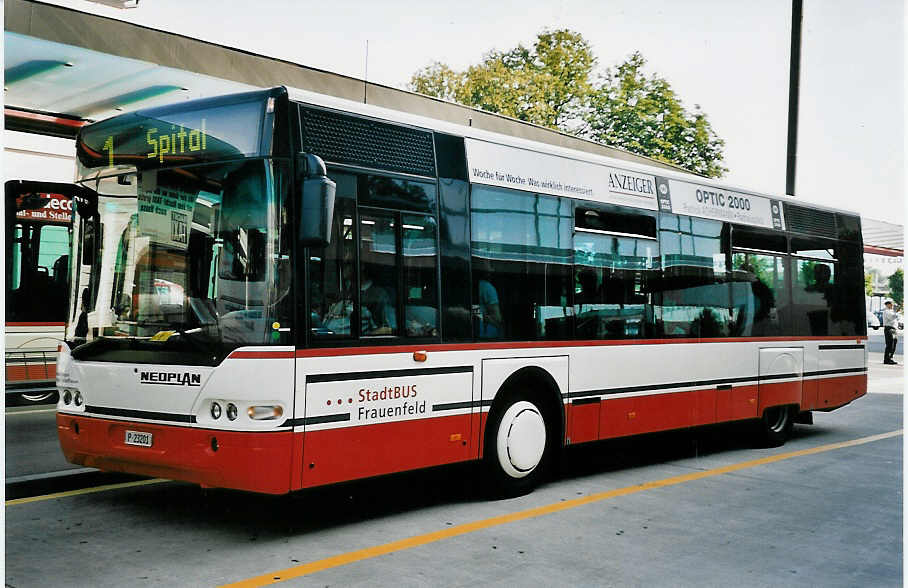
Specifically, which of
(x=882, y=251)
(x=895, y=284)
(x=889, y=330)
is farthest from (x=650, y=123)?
(x=895, y=284)

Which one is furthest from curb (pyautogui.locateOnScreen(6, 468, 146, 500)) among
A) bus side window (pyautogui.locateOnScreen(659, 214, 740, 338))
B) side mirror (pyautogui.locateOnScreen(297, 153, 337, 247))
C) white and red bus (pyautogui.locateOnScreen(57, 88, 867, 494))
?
bus side window (pyautogui.locateOnScreen(659, 214, 740, 338))

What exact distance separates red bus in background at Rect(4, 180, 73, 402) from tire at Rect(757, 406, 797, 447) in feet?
32.6

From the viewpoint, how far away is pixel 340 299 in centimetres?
675

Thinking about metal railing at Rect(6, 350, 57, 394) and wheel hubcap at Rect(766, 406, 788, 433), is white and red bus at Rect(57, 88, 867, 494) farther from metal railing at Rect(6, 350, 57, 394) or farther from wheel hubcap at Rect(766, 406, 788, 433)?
metal railing at Rect(6, 350, 57, 394)

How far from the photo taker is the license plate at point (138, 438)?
6586mm

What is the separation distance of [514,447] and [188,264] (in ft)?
10.8

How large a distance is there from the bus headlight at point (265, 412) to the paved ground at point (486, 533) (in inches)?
34.6

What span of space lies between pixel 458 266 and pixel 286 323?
1.88 metres

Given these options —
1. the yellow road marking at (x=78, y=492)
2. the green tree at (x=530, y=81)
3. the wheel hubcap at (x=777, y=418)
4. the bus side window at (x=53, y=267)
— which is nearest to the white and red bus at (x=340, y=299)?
the yellow road marking at (x=78, y=492)

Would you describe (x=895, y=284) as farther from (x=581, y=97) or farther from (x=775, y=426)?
(x=775, y=426)

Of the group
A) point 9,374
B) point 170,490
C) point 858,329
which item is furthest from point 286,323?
point 858,329

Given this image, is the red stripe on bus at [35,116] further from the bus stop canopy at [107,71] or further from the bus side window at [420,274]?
the bus side window at [420,274]

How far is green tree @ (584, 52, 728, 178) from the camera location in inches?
1778

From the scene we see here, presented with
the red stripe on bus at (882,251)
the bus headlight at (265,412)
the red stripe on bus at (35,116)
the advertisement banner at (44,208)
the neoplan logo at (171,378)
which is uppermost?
the red stripe on bus at (882,251)
